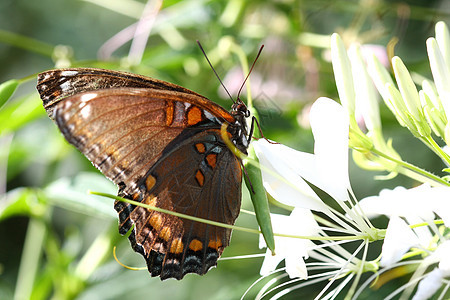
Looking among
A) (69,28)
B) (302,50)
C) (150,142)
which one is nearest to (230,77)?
(302,50)

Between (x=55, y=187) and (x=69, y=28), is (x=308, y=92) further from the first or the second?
(x=69, y=28)

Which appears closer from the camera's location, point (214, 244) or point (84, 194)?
point (214, 244)

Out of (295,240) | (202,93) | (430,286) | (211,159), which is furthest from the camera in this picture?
(202,93)

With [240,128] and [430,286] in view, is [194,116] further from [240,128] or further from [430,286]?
[430,286]

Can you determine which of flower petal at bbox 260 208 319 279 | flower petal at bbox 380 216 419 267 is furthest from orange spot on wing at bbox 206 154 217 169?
flower petal at bbox 380 216 419 267

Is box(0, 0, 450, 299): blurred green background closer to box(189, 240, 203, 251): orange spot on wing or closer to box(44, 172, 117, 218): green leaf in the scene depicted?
box(44, 172, 117, 218): green leaf

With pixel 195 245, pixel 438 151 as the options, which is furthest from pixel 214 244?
pixel 438 151

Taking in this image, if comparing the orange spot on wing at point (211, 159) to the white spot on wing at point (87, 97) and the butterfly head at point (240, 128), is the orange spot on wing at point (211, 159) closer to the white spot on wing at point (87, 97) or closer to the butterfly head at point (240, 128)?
the butterfly head at point (240, 128)
